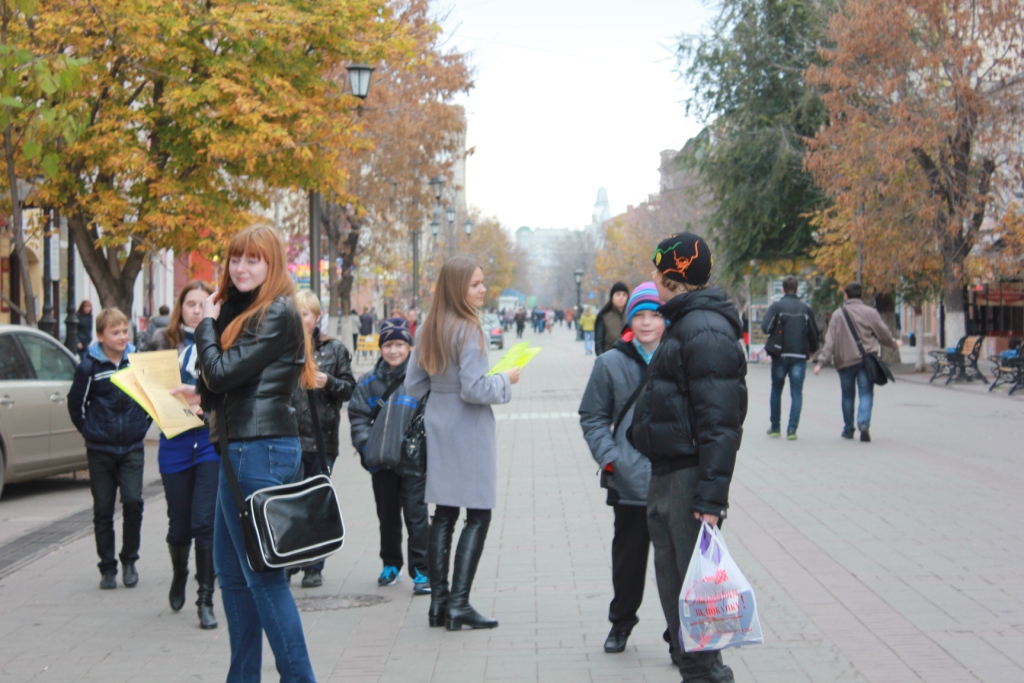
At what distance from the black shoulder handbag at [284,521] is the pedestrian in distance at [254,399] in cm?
7

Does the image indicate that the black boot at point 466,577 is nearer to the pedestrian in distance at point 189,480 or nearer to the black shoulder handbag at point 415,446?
the black shoulder handbag at point 415,446

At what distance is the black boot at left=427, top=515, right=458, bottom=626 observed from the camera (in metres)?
6.10

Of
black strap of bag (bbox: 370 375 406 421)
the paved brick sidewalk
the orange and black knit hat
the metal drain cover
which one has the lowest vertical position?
the metal drain cover

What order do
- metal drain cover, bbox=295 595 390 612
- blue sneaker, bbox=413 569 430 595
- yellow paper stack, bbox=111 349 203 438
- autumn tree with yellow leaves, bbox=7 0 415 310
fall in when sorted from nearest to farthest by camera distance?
yellow paper stack, bbox=111 349 203 438 → metal drain cover, bbox=295 595 390 612 → blue sneaker, bbox=413 569 430 595 → autumn tree with yellow leaves, bbox=7 0 415 310

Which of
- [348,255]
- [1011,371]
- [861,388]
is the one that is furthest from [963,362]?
[348,255]

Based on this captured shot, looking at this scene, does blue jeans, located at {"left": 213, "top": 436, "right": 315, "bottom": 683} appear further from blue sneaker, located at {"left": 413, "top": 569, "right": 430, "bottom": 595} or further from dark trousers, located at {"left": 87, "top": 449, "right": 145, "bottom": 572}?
dark trousers, located at {"left": 87, "top": 449, "right": 145, "bottom": 572}

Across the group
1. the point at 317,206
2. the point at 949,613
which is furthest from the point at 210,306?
the point at 317,206

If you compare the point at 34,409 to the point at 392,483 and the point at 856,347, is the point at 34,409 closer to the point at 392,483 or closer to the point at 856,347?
the point at 392,483

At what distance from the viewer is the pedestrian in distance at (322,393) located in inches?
275

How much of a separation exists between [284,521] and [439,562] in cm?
200

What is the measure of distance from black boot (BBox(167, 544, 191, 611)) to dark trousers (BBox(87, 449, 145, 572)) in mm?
828

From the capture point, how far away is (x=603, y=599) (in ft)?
22.0

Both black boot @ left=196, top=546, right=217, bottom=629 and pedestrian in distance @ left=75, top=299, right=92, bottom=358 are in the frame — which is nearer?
black boot @ left=196, top=546, right=217, bottom=629

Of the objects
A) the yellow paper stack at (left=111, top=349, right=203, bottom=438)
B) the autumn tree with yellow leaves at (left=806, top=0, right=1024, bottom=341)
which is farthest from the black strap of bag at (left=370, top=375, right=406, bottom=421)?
the autumn tree with yellow leaves at (left=806, top=0, right=1024, bottom=341)
